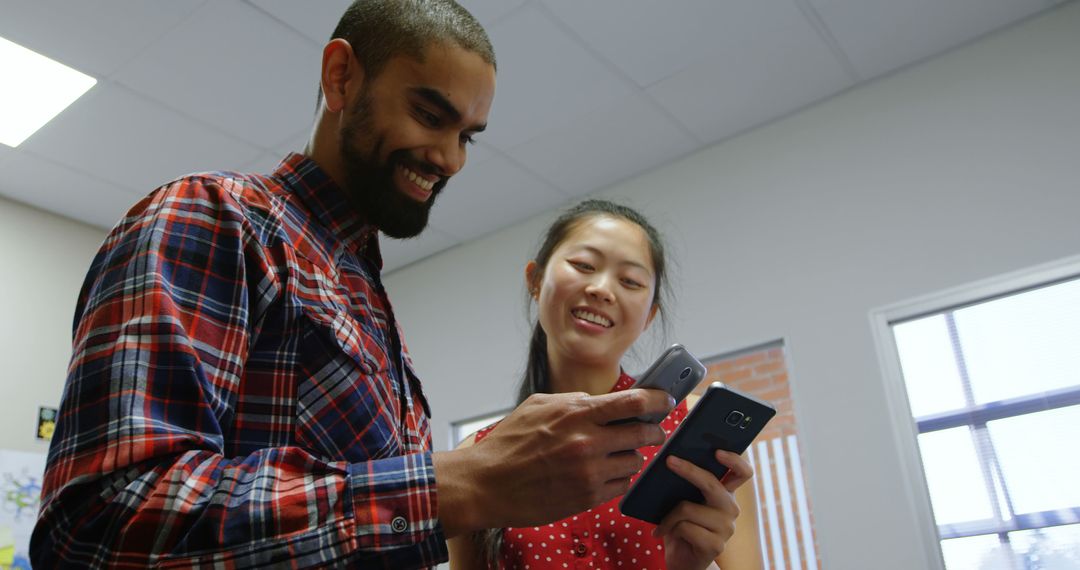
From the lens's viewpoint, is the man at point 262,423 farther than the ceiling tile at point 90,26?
No

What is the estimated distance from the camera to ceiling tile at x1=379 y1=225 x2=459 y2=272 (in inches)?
167

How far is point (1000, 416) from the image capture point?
2.64 metres

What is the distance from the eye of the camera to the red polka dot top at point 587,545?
1230 millimetres

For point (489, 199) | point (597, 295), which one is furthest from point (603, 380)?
point (489, 199)

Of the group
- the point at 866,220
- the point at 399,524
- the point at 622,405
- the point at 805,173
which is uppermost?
the point at 805,173

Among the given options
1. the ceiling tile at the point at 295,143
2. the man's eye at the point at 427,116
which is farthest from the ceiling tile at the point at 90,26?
the man's eye at the point at 427,116

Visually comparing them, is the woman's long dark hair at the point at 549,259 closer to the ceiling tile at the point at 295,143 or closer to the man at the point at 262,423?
the man at the point at 262,423

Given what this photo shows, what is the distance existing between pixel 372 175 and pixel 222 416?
386mm

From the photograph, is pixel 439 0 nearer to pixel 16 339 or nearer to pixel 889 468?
pixel 889 468

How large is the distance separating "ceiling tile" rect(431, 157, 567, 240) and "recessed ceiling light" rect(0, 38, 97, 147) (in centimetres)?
150

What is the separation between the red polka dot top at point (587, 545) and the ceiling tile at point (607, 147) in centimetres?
221

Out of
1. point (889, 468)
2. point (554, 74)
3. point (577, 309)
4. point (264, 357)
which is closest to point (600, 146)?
point (554, 74)

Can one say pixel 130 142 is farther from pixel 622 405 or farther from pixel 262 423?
pixel 622 405

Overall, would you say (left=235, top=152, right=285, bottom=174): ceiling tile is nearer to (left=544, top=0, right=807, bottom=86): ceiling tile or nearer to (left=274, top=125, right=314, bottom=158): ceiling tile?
(left=274, top=125, right=314, bottom=158): ceiling tile
